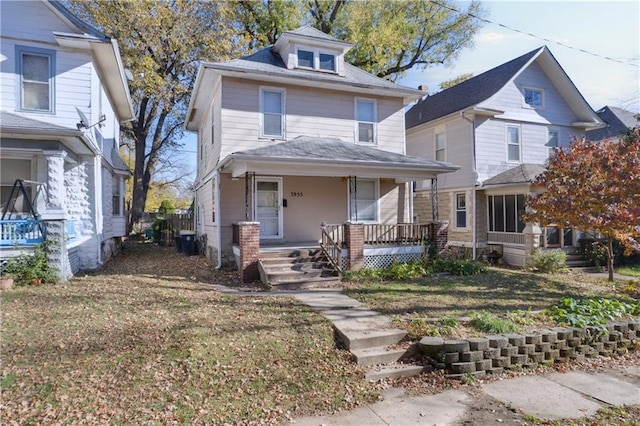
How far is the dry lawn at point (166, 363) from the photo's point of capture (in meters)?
3.73

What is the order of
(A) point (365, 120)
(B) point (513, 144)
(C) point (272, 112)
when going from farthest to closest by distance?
1. (B) point (513, 144)
2. (A) point (365, 120)
3. (C) point (272, 112)

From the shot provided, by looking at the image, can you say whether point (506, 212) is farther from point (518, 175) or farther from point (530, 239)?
point (530, 239)

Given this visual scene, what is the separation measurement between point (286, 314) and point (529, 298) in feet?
18.3

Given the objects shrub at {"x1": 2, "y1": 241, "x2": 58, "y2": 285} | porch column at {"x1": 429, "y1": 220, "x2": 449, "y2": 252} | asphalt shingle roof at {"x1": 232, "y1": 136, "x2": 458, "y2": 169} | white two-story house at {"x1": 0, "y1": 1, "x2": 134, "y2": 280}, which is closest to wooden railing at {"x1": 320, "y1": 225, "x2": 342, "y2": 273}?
asphalt shingle roof at {"x1": 232, "y1": 136, "x2": 458, "y2": 169}

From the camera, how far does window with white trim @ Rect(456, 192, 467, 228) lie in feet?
52.8

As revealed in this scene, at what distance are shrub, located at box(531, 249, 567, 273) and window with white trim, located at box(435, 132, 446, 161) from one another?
19.5 ft

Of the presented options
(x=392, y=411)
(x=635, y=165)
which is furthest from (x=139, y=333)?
(x=635, y=165)

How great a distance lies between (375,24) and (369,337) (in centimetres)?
2111

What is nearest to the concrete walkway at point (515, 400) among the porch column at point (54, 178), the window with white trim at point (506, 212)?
the porch column at point (54, 178)

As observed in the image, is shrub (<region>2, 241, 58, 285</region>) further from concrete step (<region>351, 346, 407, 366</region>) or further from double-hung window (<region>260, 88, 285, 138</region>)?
concrete step (<region>351, 346, 407, 366</region>)

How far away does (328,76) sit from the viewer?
41.8 feet

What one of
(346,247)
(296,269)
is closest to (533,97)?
(346,247)

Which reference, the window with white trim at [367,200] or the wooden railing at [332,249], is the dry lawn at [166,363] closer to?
the wooden railing at [332,249]

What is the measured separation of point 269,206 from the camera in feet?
39.5
